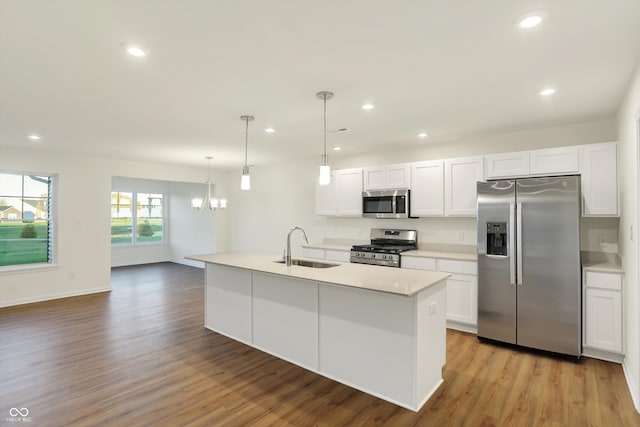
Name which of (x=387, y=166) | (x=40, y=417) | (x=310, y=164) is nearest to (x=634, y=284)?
(x=387, y=166)

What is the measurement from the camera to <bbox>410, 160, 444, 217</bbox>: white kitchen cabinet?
4562 millimetres

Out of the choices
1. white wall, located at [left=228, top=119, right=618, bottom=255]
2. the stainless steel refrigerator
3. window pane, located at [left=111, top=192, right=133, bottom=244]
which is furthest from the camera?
window pane, located at [left=111, top=192, right=133, bottom=244]

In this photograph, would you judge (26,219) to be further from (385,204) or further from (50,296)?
(385,204)

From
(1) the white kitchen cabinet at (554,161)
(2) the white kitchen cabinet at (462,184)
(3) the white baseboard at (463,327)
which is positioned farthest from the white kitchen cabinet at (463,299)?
(1) the white kitchen cabinet at (554,161)

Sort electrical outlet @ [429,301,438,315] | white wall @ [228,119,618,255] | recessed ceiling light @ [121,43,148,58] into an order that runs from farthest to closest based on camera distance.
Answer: white wall @ [228,119,618,255] → electrical outlet @ [429,301,438,315] → recessed ceiling light @ [121,43,148,58]

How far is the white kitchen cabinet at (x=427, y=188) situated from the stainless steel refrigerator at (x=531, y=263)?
2.38 ft

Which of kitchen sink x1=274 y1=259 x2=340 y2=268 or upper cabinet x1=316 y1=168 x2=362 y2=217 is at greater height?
upper cabinet x1=316 y1=168 x2=362 y2=217

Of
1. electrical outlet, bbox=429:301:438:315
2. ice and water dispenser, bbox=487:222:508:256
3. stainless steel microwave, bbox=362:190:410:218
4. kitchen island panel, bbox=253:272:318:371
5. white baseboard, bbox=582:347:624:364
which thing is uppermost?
stainless steel microwave, bbox=362:190:410:218

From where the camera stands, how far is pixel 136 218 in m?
9.45

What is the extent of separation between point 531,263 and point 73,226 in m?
6.97

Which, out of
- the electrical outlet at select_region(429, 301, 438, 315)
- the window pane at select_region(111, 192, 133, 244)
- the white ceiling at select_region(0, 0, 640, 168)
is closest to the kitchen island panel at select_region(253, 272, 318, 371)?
the electrical outlet at select_region(429, 301, 438, 315)

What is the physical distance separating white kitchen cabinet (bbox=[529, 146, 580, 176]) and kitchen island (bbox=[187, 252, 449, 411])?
6.39ft

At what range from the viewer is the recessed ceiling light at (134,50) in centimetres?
214

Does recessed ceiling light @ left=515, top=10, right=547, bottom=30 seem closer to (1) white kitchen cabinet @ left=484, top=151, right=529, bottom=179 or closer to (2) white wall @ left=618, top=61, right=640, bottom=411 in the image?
(2) white wall @ left=618, top=61, right=640, bottom=411
